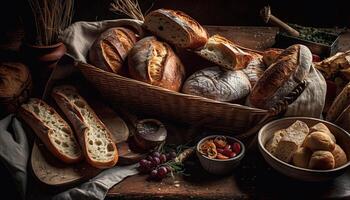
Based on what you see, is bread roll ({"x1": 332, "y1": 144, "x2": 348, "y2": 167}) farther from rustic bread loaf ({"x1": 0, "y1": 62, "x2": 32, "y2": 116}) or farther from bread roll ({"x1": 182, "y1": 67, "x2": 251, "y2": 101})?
rustic bread loaf ({"x1": 0, "y1": 62, "x2": 32, "y2": 116})

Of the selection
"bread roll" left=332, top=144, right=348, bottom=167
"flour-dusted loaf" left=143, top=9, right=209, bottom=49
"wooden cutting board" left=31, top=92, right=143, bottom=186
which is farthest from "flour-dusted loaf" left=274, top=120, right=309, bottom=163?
"flour-dusted loaf" left=143, top=9, right=209, bottom=49

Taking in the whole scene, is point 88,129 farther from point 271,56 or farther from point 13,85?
point 271,56

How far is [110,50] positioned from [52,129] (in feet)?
1.28

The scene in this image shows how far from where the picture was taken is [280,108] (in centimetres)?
149

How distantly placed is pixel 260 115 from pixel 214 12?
175 centimetres

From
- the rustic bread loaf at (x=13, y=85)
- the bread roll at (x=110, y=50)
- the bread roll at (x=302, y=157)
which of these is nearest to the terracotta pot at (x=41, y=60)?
the rustic bread loaf at (x=13, y=85)

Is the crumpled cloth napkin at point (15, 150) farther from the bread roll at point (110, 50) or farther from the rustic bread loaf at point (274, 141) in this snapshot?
the rustic bread loaf at point (274, 141)

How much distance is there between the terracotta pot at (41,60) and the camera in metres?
1.77

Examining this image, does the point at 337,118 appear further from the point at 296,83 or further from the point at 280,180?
the point at 280,180

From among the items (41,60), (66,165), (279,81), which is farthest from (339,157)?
(41,60)

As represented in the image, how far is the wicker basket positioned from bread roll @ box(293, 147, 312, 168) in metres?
0.18

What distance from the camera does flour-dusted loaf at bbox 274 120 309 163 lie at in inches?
53.4

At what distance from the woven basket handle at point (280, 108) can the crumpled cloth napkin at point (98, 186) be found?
425 mm

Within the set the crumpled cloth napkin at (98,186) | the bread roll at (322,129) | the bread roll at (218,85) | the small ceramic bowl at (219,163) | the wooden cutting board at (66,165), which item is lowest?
the crumpled cloth napkin at (98,186)
